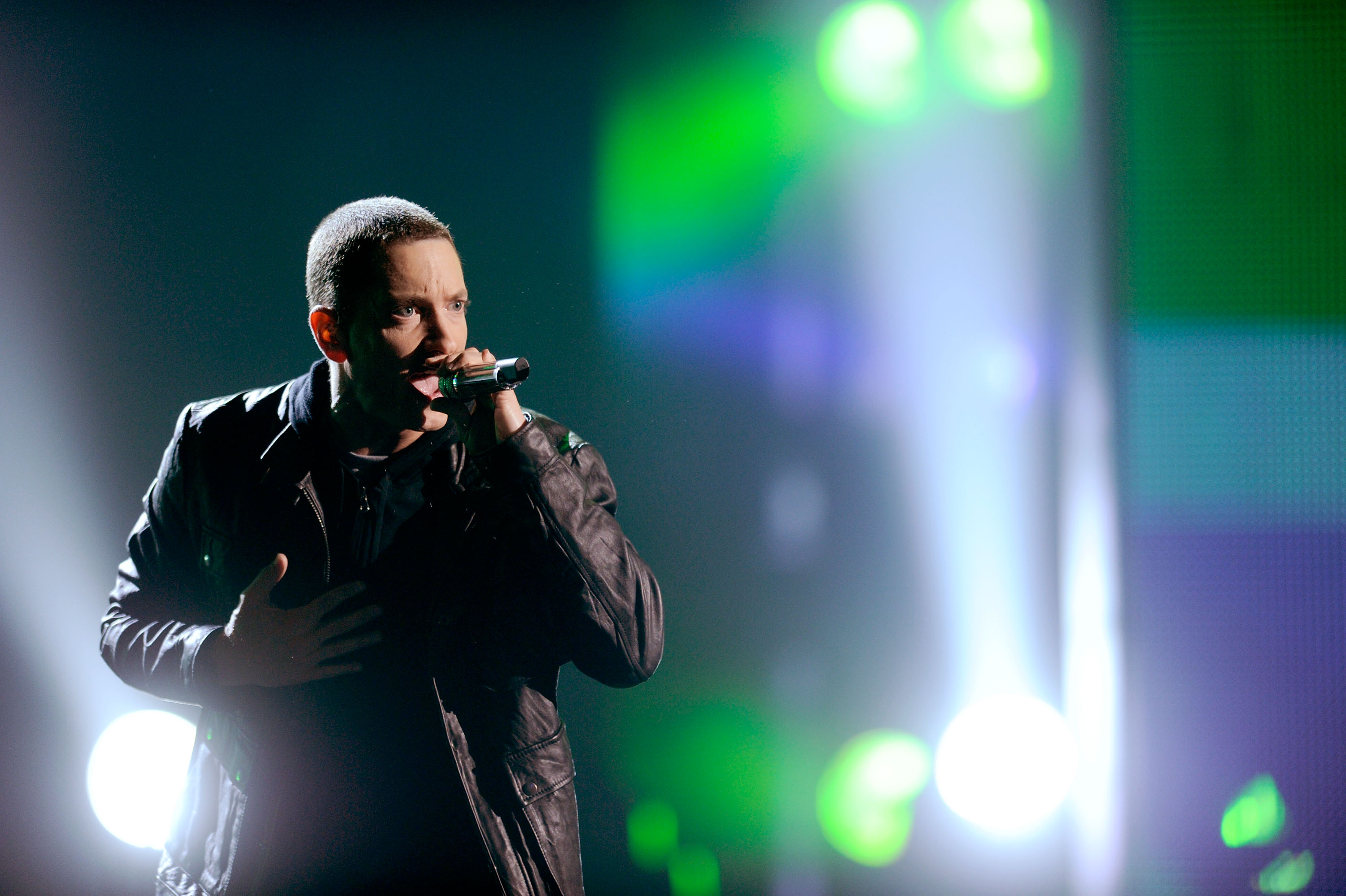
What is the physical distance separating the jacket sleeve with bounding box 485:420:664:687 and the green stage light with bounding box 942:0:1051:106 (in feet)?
4.86

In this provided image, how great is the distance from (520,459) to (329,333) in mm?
446

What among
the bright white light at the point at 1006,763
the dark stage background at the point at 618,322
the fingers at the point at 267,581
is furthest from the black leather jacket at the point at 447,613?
the bright white light at the point at 1006,763

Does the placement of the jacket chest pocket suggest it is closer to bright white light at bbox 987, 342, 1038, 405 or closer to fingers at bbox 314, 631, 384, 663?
fingers at bbox 314, 631, 384, 663

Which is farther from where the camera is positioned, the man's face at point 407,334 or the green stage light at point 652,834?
the green stage light at point 652,834

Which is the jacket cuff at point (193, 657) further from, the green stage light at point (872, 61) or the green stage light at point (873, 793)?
the green stage light at point (872, 61)

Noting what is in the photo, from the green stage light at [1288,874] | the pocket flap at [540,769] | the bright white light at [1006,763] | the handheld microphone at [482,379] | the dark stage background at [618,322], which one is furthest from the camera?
the dark stage background at [618,322]

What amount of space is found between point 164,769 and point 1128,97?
2765 mm

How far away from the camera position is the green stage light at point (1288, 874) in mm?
1632

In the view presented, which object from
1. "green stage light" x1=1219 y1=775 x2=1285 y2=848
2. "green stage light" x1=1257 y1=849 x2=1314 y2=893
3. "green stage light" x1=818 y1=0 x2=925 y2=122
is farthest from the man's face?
"green stage light" x1=1257 y1=849 x2=1314 y2=893

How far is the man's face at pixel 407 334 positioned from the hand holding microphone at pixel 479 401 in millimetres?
87

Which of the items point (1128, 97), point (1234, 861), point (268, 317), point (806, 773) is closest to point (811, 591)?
point (806, 773)

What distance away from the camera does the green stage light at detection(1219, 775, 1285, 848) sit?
164 centimetres

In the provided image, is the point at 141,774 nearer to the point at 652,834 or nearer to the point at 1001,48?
the point at 652,834

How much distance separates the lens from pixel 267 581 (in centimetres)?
111
